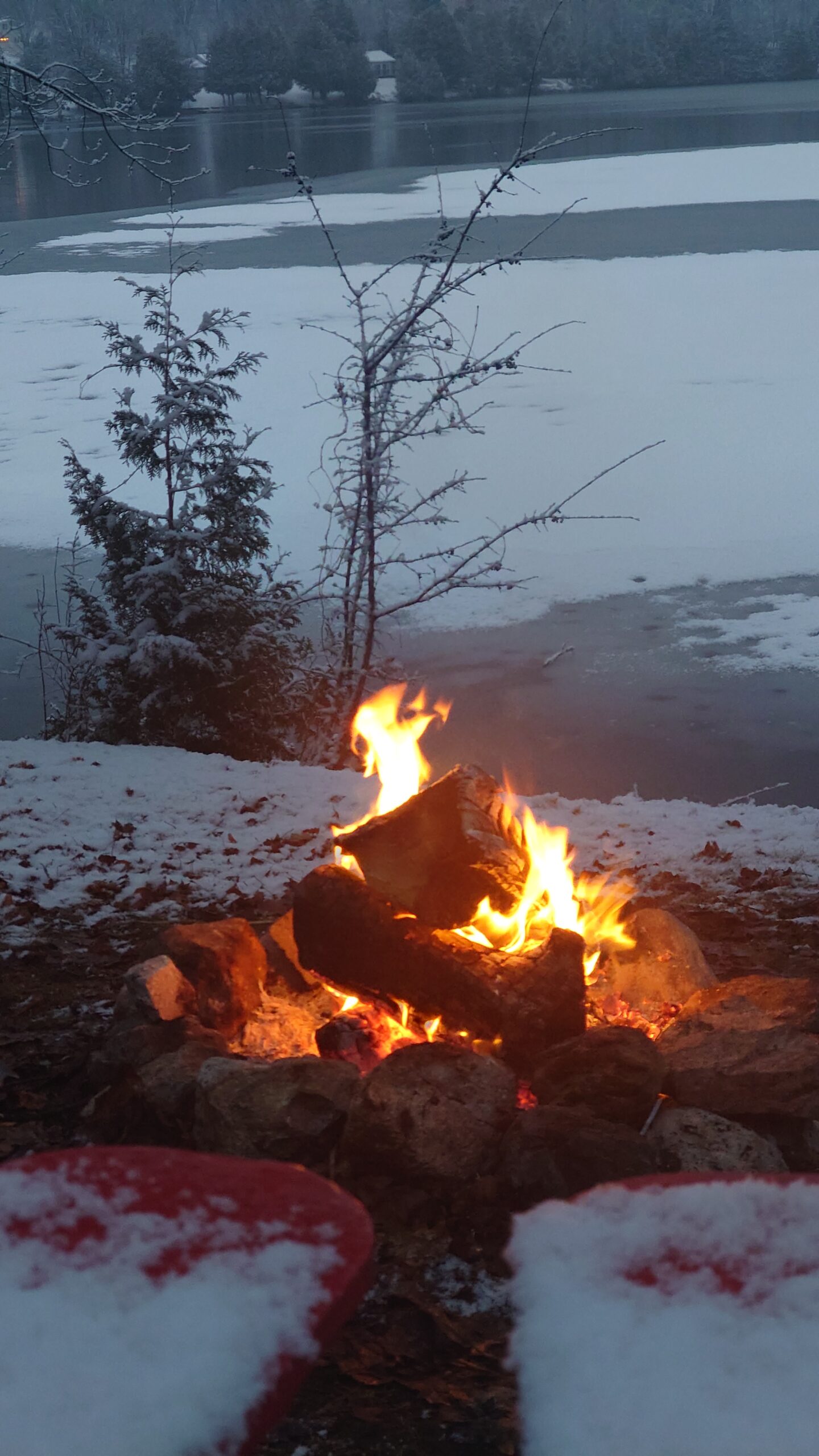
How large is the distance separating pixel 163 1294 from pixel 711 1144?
1.45 meters

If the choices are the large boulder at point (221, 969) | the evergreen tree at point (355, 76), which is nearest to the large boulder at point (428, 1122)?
the large boulder at point (221, 969)

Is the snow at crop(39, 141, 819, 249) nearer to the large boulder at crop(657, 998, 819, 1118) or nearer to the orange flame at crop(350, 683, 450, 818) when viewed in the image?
the orange flame at crop(350, 683, 450, 818)

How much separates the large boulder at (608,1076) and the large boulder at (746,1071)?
91 millimetres

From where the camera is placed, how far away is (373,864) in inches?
161

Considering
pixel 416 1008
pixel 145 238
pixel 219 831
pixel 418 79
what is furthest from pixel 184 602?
pixel 418 79

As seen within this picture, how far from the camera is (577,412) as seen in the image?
13.7 metres

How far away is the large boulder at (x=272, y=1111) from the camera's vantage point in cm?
314

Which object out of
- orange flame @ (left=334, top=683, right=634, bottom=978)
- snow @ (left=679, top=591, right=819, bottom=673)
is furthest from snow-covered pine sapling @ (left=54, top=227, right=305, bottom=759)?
snow @ (left=679, top=591, right=819, bottom=673)

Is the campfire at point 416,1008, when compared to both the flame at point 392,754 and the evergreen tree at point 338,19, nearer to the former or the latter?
the flame at point 392,754

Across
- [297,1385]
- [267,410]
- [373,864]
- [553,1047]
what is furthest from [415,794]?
[267,410]

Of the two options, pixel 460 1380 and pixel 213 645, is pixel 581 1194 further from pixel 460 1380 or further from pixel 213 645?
pixel 213 645

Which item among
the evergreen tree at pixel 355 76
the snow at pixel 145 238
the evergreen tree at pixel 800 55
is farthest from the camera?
the evergreen tree at pixel 800 55

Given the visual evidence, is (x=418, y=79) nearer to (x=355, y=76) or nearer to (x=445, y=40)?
(x=445, y=40)

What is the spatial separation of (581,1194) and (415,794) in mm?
1643
